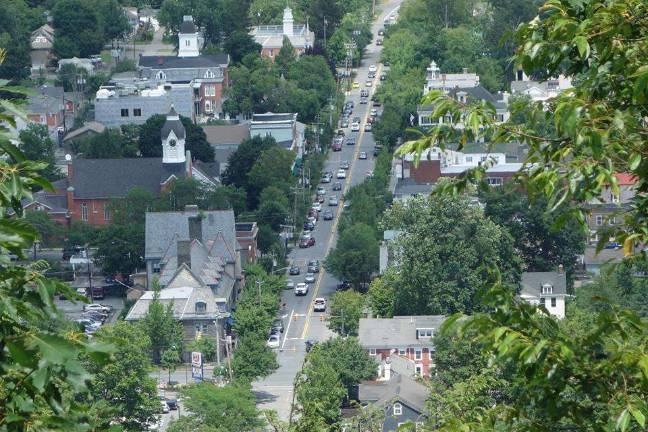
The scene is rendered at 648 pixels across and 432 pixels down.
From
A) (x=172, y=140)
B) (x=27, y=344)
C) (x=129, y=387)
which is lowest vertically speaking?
(x=172, y=140)

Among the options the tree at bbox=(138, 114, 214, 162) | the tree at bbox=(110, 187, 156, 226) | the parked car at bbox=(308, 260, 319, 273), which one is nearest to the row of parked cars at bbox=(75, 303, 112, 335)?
the parked car at bbox=(308, 260, 319, 273)

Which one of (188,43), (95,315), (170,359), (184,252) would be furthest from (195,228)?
(188,43)

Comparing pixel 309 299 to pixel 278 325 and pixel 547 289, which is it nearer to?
pixel 278 325

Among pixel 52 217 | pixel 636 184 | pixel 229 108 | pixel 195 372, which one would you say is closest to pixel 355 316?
pixel 195 372

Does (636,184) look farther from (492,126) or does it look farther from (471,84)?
(471,84)

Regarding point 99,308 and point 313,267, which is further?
point 313,267

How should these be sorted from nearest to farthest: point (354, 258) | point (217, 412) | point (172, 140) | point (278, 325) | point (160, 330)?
1. point (217, 412)
2. point (160, 330)
3. point (278, 325)
4. point (354, 258)
5. point (172, 140)

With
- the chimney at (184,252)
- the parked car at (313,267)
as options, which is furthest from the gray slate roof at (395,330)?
the parked car at (313,267)

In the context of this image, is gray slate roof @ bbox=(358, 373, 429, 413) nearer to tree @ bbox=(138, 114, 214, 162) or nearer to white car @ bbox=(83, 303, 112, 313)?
white car @ bbox=(83, 303, 112, 313)
